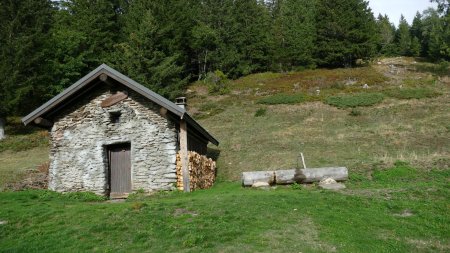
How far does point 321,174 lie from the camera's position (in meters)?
16.7

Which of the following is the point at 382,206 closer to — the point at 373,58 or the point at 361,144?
the point at 361,144

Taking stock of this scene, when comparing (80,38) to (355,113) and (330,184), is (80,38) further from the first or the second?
(330,184)

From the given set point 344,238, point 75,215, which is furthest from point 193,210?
point 344,238

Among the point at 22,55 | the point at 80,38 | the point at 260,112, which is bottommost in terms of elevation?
the point at 260,112

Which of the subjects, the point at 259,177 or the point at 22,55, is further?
the point at 22,55

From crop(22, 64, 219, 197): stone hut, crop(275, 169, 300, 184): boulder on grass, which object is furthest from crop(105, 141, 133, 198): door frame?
crop(275, 169, 300, 184): boulder on grass

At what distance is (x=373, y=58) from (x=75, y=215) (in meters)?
52.1

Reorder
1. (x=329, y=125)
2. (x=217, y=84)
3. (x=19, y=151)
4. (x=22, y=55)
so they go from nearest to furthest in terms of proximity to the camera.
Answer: (x=19, y=151) → (x=329, y=125) → (x=22, y=55) → (x=217, y=84)

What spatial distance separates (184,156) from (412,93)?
27873 millimetres

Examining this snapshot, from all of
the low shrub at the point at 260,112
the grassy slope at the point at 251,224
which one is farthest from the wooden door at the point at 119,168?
the low shrub at the point at 260,112

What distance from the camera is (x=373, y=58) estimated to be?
56500 mm

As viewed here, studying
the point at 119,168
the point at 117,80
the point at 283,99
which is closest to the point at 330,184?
the point at 119,168

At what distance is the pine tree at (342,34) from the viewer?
53844mm

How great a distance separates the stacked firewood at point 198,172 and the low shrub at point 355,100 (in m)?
18.1
